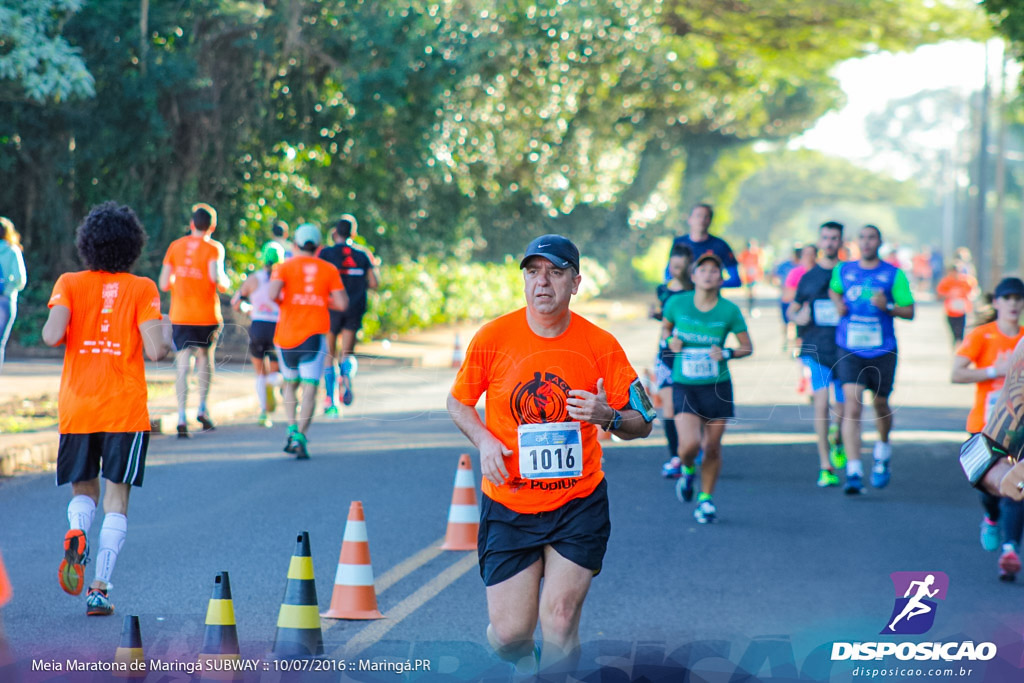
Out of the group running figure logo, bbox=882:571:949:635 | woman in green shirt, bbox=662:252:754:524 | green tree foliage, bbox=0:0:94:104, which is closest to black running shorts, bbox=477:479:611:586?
running figure logo, bbox=882:571:949:635

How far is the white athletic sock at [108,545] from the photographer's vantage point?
634 cm

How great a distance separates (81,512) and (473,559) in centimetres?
232

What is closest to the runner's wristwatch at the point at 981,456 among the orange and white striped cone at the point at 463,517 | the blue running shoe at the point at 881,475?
the orange and white striped cone at the point at 463,517

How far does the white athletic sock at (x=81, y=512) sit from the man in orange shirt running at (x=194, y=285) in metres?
5.47

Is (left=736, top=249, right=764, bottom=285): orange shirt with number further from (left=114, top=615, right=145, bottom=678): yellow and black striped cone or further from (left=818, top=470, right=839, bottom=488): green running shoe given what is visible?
(left=114, top=615, right=145, bottom=678): yellow and black striped cone

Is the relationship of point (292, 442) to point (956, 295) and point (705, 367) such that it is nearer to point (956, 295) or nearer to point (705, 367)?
point (705, 367)

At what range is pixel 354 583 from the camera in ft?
20.7

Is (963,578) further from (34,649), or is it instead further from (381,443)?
(381,443)

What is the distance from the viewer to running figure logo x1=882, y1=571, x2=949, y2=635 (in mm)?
6461

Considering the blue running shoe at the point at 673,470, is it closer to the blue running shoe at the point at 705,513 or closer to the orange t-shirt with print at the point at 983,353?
the blue running shoe at the point at 705,513

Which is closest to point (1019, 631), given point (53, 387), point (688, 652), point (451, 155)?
point (688, 652)

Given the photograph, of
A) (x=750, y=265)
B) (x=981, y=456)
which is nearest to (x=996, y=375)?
(x=981, y=456)

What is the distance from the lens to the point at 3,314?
1081cm

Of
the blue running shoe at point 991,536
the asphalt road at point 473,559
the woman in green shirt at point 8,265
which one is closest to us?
the asphalt road at point 473,559
